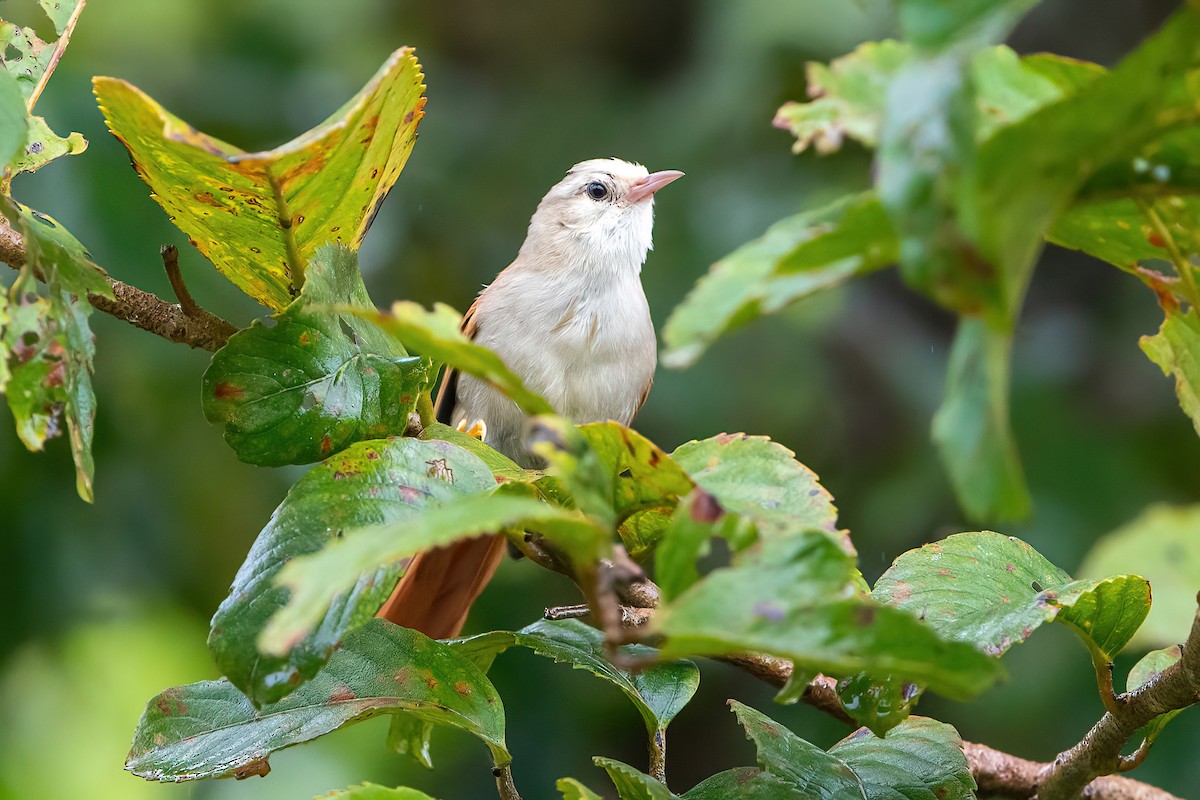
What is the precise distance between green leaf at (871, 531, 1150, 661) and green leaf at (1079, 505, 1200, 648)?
38.7 inches

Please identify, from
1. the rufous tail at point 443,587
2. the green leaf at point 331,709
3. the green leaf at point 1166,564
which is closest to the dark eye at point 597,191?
the rufous tail at point 443,587

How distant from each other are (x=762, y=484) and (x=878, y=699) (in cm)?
33

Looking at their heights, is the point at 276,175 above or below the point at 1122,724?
above

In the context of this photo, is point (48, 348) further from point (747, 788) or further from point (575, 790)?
point (747, 788)

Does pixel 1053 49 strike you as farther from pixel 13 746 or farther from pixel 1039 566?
pixel 13 746

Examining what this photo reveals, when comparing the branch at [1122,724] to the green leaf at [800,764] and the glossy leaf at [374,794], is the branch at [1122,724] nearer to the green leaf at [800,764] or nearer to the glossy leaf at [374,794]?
the green leaf at [800,764]

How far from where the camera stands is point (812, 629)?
2.25 feet

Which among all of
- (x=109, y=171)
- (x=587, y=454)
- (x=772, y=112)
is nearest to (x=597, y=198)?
(x=772, y=112)

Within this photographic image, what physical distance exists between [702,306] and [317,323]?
0.57 meters

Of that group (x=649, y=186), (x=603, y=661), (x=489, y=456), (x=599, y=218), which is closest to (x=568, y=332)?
(x=599, y=218)

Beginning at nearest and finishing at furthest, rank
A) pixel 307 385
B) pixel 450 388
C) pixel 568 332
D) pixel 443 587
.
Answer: pixel 307 385 → pixel 443 587 → pixel 568 332 → pixel 450 388

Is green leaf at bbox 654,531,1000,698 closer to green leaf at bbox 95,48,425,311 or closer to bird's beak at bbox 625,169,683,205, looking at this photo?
green leaf at bbox 95,48,425,311

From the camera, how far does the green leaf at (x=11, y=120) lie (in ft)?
2.94

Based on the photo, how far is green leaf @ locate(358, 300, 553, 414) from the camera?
778 millimetres
